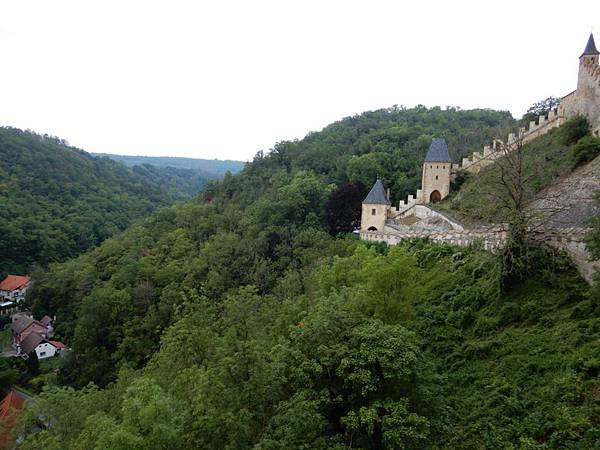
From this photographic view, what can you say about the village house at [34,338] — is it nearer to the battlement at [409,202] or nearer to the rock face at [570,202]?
the battlement at [409,202]

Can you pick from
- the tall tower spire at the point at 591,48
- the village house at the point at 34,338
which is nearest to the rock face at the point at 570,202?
the tall tower spire at the point at 591,48

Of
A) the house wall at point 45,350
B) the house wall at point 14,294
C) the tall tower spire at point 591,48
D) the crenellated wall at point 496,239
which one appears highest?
the tall tower spire at point 591,48

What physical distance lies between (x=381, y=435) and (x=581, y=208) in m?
15.8

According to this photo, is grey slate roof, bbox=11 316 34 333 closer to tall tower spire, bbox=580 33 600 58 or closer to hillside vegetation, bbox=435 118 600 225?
hillside vegetation, bbox=435 118 600 225

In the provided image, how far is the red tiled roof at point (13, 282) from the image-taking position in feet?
206

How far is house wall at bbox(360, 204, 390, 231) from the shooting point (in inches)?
1395

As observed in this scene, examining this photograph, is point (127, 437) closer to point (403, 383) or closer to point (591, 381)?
point (403, 383)

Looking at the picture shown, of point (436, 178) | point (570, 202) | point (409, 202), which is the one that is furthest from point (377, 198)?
point (570, 202)

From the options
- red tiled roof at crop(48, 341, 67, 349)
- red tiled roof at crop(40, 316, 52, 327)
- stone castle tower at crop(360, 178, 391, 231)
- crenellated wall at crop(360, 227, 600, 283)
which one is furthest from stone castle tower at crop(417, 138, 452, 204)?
red tiled roof at crop(40, 316, 52, 327)

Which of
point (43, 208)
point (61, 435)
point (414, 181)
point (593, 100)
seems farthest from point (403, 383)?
point (43, 208)

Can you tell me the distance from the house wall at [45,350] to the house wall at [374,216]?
35.2 meters

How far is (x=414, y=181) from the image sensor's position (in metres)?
45.3

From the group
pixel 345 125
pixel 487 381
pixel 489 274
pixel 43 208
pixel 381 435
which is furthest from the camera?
pixel 345 125

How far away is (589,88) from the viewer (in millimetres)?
33031
